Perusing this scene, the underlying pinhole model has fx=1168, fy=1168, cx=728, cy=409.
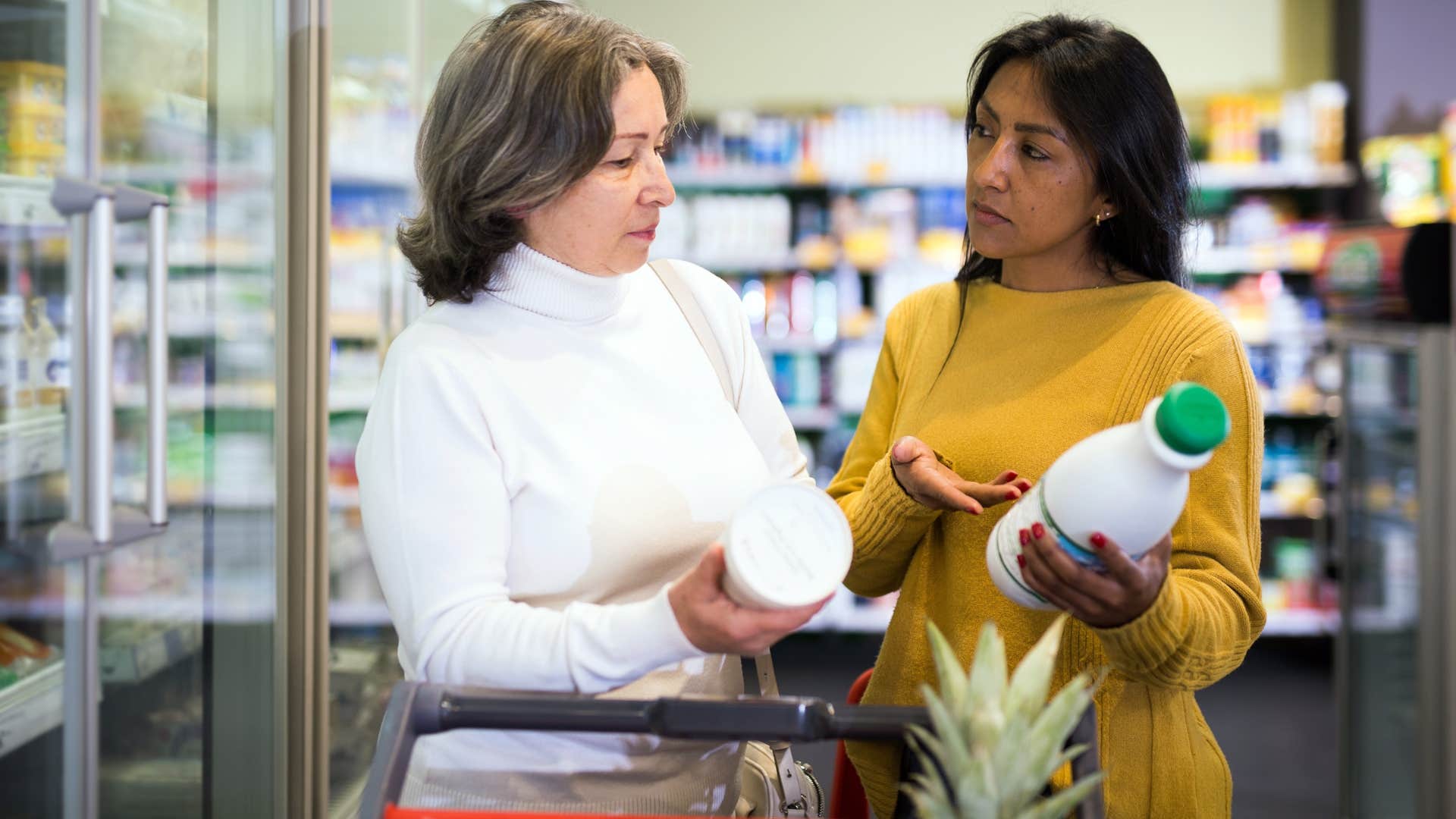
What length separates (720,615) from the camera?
3.66 ft

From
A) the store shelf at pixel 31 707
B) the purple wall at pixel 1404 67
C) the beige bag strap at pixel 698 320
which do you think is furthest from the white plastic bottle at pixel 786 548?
the purple wall at pixel 1404 67

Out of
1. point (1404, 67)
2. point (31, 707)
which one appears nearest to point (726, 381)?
point (31, 707)

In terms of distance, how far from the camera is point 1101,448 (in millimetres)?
1051

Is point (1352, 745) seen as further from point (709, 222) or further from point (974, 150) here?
point (709, 222)

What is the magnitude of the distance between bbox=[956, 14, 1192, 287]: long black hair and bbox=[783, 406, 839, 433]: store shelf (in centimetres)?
400

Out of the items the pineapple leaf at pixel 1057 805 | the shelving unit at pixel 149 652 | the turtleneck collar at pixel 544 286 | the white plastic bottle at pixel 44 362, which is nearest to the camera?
the pineapple leaf at pixel 1057 805

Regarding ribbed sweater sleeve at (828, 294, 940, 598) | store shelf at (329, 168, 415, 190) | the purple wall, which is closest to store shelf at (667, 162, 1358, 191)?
the purple wall

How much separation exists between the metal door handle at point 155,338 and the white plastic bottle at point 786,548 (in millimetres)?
925

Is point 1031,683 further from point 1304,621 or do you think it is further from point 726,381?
point 1304,621

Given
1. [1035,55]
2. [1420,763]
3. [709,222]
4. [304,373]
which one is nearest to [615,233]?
[1035,55]

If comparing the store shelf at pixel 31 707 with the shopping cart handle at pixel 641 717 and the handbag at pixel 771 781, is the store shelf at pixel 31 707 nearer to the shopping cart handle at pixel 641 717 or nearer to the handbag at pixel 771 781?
the shopping cart handle at pixel 641 717

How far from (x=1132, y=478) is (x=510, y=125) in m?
0.81

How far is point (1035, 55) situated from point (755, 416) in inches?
24.8

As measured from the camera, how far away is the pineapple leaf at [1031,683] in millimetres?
922
